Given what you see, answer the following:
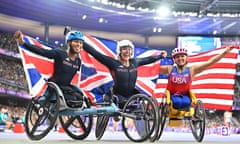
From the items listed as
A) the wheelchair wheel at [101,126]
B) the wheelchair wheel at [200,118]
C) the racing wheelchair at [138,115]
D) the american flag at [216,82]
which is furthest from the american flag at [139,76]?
the wheelchair wheel at [200,118]

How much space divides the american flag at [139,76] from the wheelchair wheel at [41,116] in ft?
3.34

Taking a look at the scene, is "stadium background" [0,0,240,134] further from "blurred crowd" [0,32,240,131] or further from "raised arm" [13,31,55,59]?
"raised arm" [13,31,55,59]

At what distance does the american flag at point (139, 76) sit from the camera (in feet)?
20.4

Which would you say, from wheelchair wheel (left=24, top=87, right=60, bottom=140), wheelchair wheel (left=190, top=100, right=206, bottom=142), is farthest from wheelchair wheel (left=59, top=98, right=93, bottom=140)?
wheelchair wheel (left=190, top=100, right=206, bottom=142)

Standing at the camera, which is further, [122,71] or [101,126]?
[101,126]

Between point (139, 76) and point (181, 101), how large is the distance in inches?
43.5

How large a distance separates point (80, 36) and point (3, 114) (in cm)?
1104

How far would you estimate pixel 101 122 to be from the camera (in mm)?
5812

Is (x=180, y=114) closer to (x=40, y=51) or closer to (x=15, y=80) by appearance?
(x=40, y=51)

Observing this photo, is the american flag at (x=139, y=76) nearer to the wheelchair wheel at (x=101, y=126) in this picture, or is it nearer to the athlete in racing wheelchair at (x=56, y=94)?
the wheelchair wheel at (x=101, y=126)

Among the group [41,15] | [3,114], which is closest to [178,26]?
[41,15]

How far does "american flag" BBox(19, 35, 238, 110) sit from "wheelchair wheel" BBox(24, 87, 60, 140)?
3.34 feet

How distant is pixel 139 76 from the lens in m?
6.74

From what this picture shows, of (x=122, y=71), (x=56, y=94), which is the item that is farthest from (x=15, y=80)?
(x=56, y=94)
